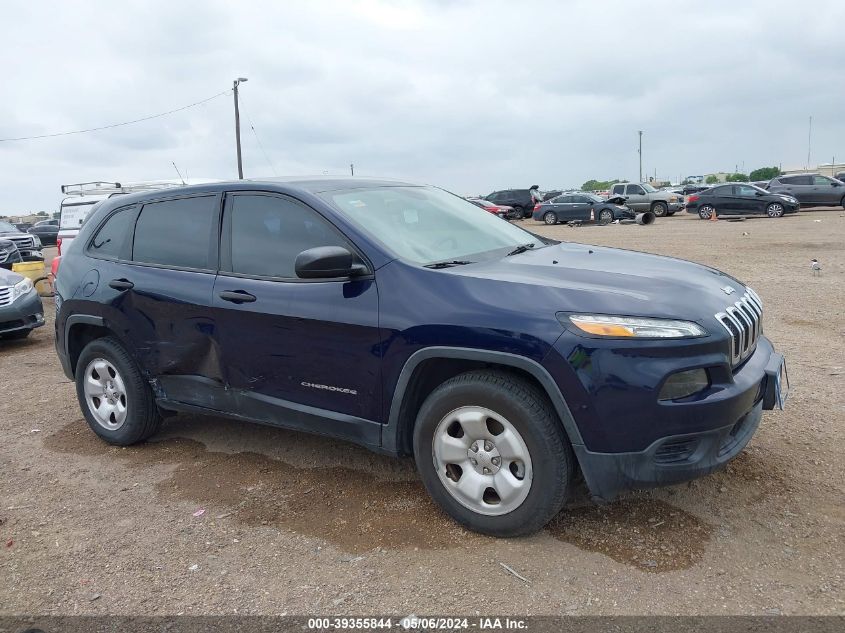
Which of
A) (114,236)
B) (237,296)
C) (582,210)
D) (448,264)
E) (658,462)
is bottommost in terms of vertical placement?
(658,462)

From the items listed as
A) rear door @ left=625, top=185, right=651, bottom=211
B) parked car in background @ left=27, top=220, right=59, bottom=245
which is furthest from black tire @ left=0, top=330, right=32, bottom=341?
parked car in background @ left=27, top=220, right=59, bottom=245

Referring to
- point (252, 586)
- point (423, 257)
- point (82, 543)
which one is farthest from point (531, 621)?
point (82, 543)

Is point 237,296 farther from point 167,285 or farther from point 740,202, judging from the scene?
point 740,202

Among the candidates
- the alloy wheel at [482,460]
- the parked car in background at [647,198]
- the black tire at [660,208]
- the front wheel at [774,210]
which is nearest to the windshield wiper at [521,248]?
the alloy wheel at [482,460]

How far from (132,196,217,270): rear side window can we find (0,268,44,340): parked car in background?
187 inches

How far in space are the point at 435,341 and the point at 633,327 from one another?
882 millimetres

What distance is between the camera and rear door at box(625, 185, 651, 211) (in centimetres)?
3130

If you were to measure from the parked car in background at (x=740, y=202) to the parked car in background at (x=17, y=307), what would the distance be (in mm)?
26237

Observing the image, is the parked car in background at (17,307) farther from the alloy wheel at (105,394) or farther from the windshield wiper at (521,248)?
the windshield wiper at (521,248)

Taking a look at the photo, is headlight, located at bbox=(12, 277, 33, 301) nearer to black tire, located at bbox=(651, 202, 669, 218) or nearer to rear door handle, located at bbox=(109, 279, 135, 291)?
rear door handle, located at bbox=(109, 279, 135, 291)

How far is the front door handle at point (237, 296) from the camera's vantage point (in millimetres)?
3887

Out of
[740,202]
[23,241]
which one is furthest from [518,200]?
[23,241]

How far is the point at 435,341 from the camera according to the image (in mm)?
3246

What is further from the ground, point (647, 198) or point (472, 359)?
point (647, 198)
